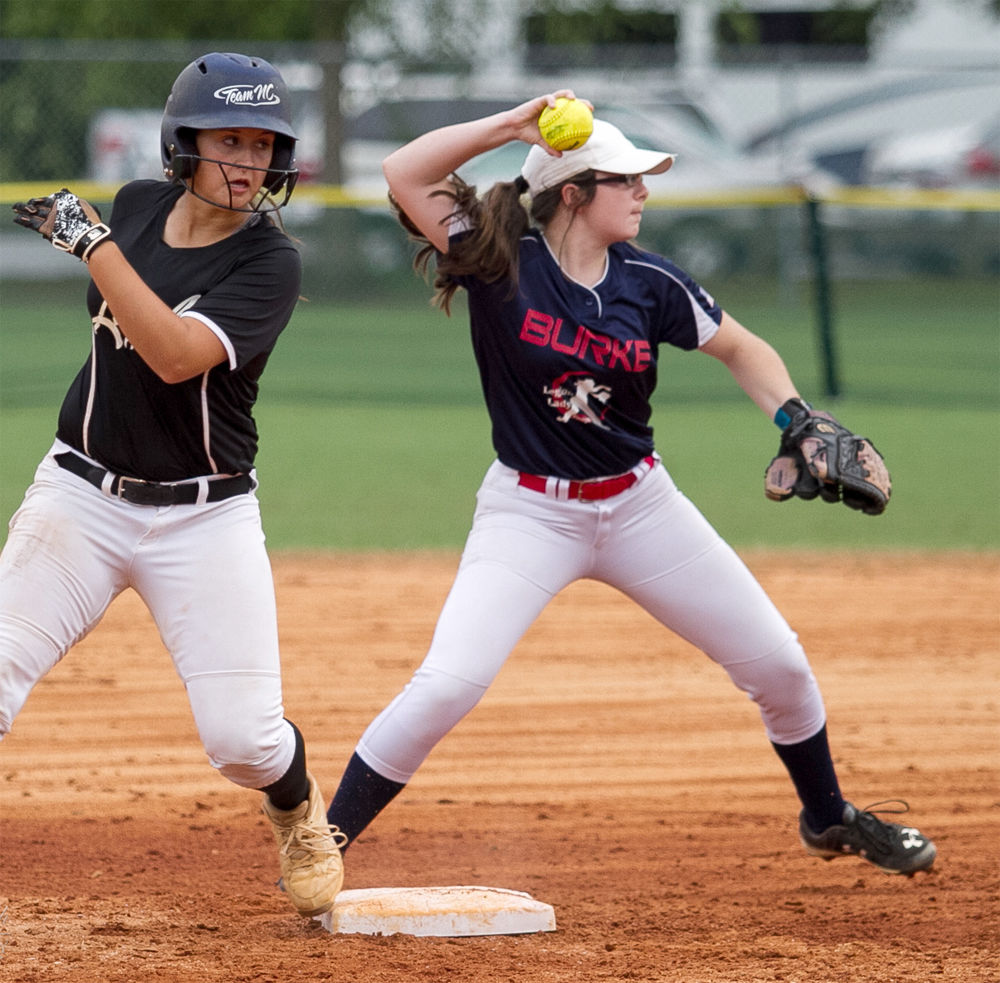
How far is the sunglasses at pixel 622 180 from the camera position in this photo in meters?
4.12

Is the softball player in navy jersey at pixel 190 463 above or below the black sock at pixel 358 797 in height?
above

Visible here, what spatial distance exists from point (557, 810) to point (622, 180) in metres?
2.00

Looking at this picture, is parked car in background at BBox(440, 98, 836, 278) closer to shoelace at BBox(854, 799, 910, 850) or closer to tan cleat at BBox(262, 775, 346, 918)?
shoelace at BBox(854, 799, 910, 850)

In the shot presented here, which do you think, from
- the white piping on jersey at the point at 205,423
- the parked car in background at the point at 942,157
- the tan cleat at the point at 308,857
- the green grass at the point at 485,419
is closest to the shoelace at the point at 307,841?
the tan cleat at the point at 308,857

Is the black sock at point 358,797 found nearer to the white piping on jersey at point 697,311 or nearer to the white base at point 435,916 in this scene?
the white base at point 435,916

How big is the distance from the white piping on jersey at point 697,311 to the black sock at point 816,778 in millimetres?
1099

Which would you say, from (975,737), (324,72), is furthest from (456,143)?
(324,72)

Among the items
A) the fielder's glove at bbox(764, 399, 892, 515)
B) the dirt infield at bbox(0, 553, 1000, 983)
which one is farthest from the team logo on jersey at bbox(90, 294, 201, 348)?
the fielder's glove at bbox(764, 399, 892, 515)

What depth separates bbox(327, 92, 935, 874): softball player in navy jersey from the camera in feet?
13.3

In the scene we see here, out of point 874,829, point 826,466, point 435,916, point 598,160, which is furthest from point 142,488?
point 874,829

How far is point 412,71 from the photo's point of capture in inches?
734

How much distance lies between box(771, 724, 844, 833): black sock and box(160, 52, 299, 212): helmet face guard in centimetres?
201

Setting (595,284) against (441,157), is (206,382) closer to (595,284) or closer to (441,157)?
(441,157)

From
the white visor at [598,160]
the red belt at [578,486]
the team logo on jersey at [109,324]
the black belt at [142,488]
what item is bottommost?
the red belt at [578,486]
